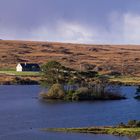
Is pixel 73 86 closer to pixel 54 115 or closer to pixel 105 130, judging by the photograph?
pixel 54 115

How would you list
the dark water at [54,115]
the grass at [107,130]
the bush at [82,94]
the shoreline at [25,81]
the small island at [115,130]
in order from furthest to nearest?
1. the shoreline at [25,81]
2. the bush at [82,94]
3. the dark water at [54,115]
4. the small island at [115,130]
5. the grass at [107,130]

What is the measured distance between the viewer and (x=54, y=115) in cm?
8169

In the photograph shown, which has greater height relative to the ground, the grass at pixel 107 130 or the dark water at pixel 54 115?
the grass at pixel 107 130

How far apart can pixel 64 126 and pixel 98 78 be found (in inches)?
2043

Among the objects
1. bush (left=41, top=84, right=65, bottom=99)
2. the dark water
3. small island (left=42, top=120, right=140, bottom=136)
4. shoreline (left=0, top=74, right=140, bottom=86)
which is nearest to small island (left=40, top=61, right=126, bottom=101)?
bush (left=41, top=84, right=65, bottom=99)

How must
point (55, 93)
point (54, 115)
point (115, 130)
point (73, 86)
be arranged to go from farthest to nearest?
point (73, 86) → point (55, 93) → point (54, 115) → point (115, 130)

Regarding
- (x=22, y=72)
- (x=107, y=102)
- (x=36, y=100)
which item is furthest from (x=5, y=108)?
(x=22, y=72)

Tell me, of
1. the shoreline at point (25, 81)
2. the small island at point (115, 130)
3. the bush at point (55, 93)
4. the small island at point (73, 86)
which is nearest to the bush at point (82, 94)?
the small island at point (73, 86)

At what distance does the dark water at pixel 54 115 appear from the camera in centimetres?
5952

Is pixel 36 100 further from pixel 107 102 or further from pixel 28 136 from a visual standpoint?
pixel 28 136

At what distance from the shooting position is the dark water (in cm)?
5952

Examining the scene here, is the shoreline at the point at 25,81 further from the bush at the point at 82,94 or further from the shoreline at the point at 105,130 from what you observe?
the shoreline at the point at 105,130

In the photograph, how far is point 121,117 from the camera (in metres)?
78.6

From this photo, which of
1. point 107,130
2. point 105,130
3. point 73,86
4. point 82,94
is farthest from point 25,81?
point 107,130
